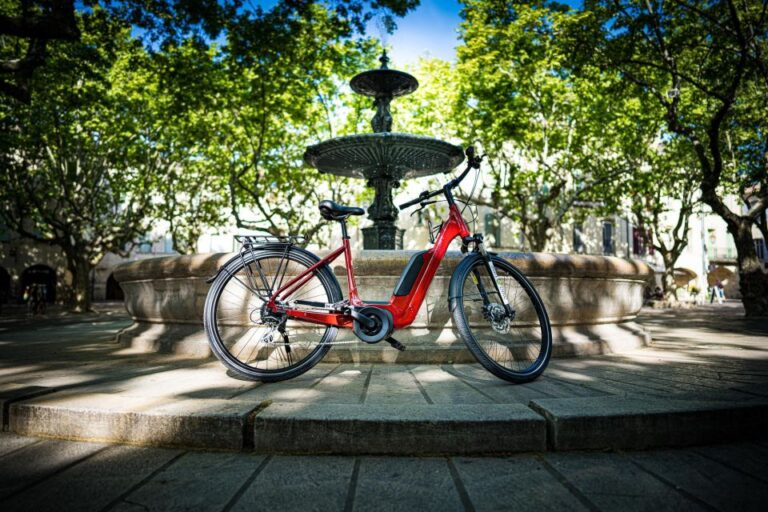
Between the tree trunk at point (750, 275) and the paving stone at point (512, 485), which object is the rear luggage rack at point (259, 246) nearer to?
the paving stone at point (512, 485)

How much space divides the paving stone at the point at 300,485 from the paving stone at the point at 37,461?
3.01 ft

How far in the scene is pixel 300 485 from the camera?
1.72 meters

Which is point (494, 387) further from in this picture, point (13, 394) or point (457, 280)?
point (13, 394)

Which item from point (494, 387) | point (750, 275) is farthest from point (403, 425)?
point (750, 275)

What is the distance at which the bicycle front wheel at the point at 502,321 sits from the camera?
288 cm

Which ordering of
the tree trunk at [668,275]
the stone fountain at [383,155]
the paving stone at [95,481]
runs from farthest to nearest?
the tree trunk at [668,275], the stone fountain at [383,155], the paving stone at [95,481]

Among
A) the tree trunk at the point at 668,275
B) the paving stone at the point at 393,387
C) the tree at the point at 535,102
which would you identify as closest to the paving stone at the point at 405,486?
the paving stone at the point at 393,387

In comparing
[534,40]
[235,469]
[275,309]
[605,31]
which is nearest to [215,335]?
[275,309]

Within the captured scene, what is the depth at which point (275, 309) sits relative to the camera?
3.07m

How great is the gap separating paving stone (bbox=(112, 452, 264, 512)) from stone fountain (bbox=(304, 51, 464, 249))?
440 centimetres

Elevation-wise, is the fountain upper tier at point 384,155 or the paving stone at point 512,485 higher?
the fountain upper tier at point 384,155

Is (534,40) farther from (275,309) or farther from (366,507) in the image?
(366,507)

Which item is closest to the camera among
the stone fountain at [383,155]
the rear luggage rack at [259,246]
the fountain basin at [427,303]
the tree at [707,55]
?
the rear luggage rack at [259,246]

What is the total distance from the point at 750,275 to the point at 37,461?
50.2 feet
